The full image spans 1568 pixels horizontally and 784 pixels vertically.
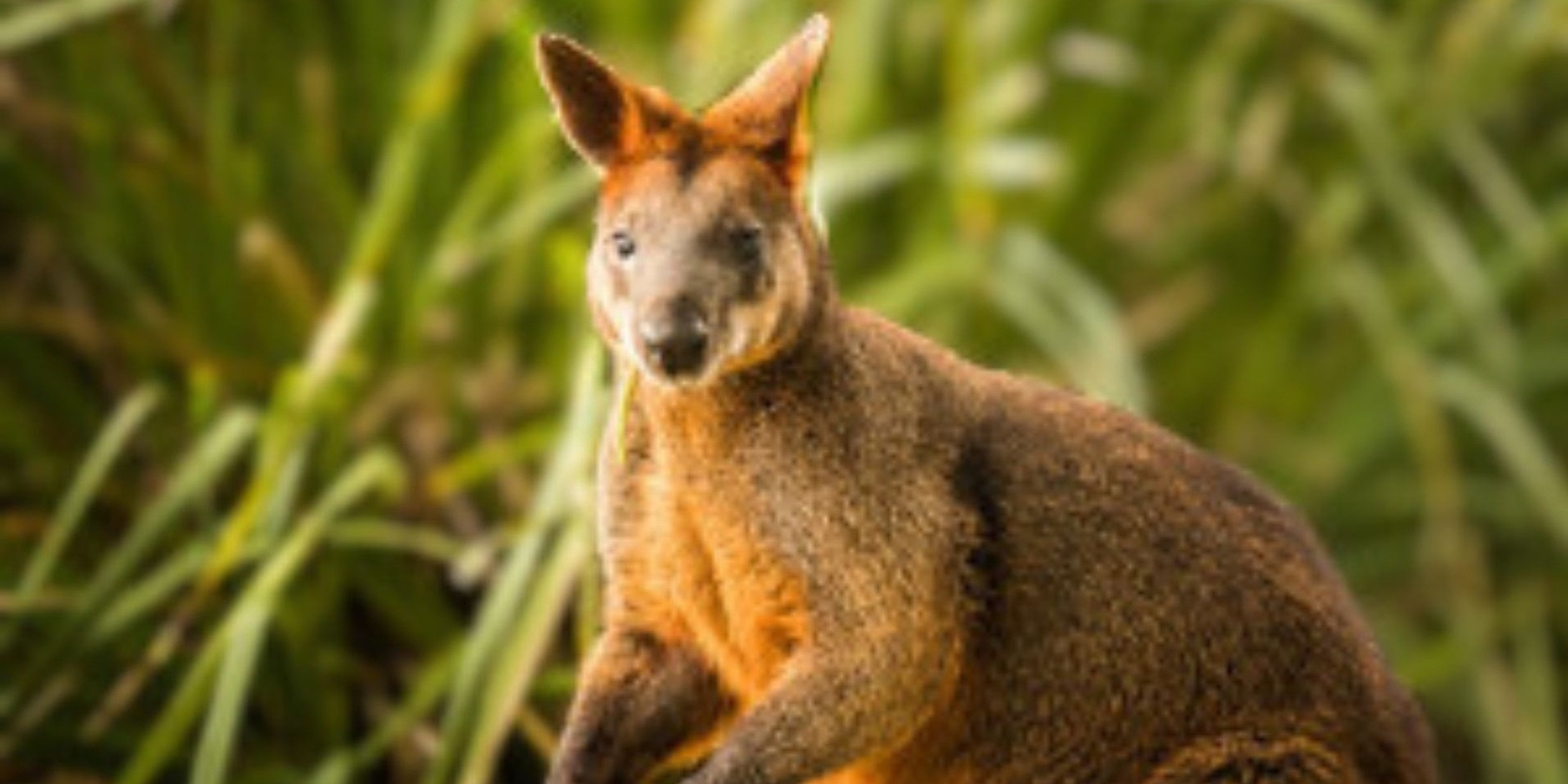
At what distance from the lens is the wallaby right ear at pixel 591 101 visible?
325 centimetres

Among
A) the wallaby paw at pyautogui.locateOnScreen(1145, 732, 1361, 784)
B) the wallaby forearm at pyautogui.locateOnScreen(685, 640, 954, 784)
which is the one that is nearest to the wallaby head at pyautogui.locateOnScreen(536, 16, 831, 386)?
the wallaby forearm at pyautogui.locateOnScreen(685, 640, 954, 784)

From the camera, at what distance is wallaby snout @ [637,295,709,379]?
3.10 m

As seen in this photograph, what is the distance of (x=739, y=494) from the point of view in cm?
342

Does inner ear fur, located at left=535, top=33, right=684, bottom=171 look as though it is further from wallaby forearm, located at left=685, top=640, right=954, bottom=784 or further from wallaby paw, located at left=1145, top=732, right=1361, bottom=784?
wallaby paw, located at left=1145, top=732, right=1361, bottom=784

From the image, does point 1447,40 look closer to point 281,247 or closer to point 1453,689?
point 1453,689

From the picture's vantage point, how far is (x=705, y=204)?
3271 millimetres

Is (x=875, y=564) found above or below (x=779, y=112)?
below

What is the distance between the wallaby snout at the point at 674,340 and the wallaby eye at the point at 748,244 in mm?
150

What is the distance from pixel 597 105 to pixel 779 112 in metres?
0.22

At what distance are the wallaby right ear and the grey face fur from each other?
0.13 ft

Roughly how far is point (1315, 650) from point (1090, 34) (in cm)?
387

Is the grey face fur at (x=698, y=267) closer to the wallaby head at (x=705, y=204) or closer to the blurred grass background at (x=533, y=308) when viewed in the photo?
the wallaby head at (x=705, y=204)

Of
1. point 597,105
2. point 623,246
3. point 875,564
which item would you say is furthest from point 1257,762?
point 597,105

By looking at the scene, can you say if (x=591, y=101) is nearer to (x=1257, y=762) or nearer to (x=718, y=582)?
(x=718, y=582)
